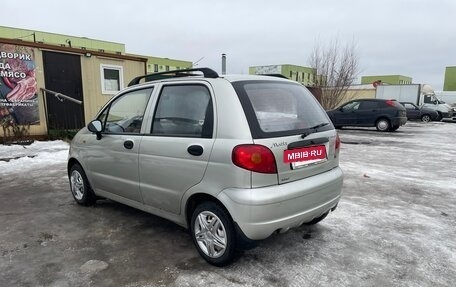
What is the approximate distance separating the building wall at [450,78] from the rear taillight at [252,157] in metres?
65.1

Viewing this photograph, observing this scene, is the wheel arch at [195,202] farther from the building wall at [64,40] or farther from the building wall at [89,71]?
the building wall at [64,40]

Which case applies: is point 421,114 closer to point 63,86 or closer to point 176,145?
point 63,86

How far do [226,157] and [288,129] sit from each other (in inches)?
25.2

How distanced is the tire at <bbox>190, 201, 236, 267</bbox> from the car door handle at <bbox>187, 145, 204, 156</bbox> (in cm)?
45

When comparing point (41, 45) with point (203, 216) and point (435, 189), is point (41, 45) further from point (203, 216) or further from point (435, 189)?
point (435, 189)

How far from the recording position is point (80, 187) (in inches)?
187

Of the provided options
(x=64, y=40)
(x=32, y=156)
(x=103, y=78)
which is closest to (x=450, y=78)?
(x=64, y=40)

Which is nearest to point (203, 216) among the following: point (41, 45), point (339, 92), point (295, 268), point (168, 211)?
point (168, 211)

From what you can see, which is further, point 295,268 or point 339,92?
point 339,92

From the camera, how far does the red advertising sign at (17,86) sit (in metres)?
9.23

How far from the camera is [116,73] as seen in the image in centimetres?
1179

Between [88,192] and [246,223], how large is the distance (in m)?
2.80

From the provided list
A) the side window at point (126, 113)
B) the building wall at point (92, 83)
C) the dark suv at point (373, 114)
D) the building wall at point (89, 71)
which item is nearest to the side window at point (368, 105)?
the dark suv at point (373, 114)

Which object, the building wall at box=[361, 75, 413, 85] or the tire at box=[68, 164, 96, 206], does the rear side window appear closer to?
the tire at box=[68, 164, 96, 206]
